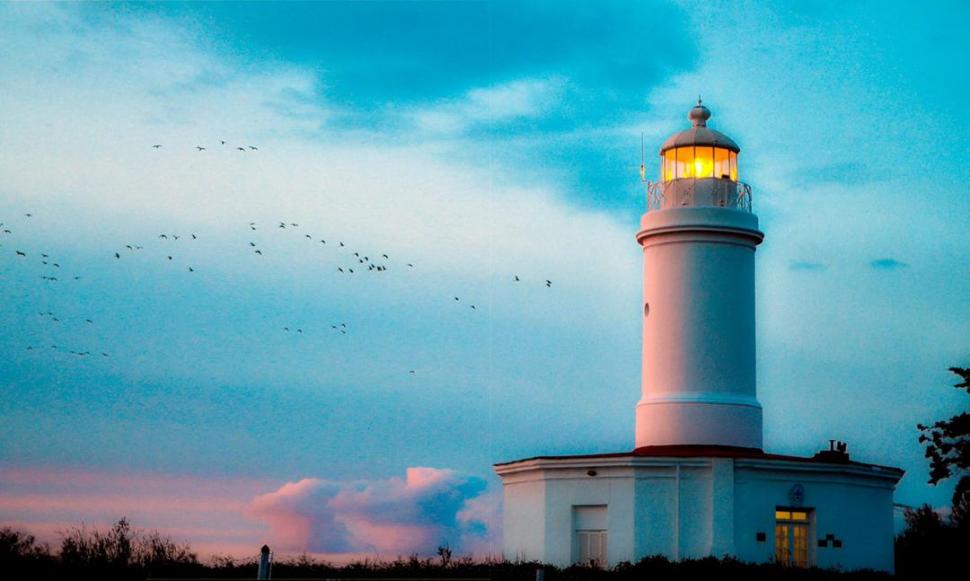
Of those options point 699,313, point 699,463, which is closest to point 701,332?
point 699,313

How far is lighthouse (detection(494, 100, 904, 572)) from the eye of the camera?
28391 millimetres

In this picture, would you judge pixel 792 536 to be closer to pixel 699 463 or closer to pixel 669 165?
pixel 699 463

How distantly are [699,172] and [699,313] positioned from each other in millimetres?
3171

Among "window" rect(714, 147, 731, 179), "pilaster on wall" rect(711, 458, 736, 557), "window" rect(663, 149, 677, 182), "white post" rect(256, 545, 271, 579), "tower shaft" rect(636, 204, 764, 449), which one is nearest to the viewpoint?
"white post" rect(256, 545, 271, 579)

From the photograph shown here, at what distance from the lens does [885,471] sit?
3003 centimetres

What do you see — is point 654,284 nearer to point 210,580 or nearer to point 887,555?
point 887,555

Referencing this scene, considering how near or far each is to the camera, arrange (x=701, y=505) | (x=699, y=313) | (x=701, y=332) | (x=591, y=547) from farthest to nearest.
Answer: (x=699, y=313)
(x=701, y=332)
(x=591, y=547)
(x=701, y=505)

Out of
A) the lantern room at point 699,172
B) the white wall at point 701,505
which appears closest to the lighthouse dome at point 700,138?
the lantern room at point 699,172

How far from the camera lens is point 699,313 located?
30766mm

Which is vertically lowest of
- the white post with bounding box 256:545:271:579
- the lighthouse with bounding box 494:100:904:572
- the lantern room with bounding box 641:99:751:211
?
the white post with bounding box 256:545:271:579

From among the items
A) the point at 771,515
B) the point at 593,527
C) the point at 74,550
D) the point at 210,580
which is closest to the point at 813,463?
the point at 771,515

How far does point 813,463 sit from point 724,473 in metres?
1.87

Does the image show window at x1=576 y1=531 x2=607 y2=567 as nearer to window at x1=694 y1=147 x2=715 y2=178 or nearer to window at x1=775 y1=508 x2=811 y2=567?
window at x1=775 y1=508 x2=811 y2=567

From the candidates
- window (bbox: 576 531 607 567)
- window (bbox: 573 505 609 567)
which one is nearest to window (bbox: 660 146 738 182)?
window (bbox: 573 505 609 567)
